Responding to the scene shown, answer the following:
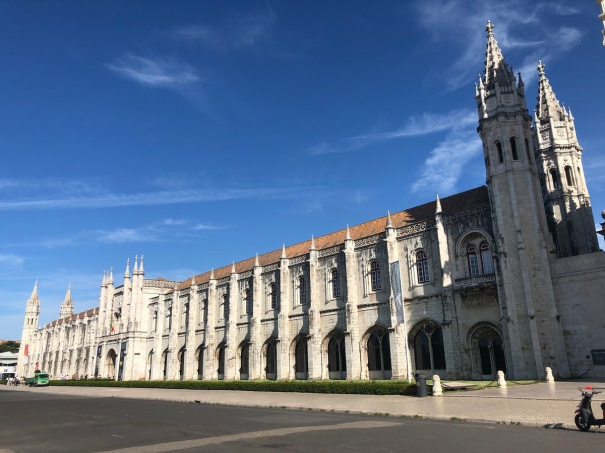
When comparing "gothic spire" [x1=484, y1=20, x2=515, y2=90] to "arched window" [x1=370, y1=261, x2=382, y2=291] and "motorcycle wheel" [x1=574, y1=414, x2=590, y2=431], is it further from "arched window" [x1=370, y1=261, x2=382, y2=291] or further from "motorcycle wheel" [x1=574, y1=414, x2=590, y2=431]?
"motorcycle wheel" [x1=574, y1=414, x2=590, y2=431]

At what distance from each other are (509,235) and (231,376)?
2965 cm

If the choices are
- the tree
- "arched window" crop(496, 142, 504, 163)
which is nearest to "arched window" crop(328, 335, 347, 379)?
"arched window" crop(496, 142, 504, 163)

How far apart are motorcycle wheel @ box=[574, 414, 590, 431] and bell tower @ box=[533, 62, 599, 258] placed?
1146 inches

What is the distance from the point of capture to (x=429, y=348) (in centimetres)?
3272

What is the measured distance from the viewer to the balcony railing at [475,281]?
2975 centimetres

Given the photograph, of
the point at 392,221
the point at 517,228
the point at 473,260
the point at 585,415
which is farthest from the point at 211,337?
the point at 585,415

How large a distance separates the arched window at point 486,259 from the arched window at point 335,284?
1217 centimetres

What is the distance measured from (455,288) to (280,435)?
→ 71.7ft

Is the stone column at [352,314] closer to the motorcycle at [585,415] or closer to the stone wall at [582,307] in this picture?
the stone wall at [582,307]

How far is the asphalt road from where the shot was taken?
10.1 metres

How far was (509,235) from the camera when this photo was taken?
96.2 ft

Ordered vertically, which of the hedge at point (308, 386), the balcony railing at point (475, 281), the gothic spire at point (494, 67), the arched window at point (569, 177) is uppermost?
the gothic spire at point (494, 67)

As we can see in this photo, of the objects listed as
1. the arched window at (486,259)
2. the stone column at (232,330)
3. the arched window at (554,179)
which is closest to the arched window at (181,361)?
the stone column at (232,330)

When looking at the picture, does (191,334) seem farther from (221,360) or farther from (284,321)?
(284,321)
